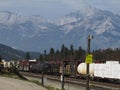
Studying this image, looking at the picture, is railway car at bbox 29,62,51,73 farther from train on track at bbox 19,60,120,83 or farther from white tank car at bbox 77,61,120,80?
white tank car at bbox 77,61,120,80

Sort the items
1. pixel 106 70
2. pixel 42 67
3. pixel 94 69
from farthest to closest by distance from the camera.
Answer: pixel 42 67, pixel 94 69, pixel 106 70

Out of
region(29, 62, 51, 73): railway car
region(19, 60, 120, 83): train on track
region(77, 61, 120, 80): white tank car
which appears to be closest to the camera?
region(77, 61, 120, 80): white tank car

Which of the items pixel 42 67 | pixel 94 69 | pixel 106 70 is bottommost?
pixel 106 70

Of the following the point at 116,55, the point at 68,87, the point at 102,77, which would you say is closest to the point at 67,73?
the point at 102,77

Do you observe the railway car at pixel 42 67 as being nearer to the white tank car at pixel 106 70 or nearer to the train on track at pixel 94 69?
the train on track at pixel 94 69

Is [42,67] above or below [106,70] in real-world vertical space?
above

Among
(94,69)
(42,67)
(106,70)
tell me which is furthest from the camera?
(42,67)

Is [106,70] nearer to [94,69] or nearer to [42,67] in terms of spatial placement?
[94,69]

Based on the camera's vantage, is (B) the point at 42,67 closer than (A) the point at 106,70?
No

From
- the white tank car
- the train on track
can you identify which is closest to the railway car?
the train on track

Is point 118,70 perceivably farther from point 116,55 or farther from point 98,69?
point 116,55

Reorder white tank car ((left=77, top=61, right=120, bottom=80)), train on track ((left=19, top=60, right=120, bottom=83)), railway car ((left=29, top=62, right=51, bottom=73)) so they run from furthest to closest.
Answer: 1. railway car ((left=29, top=62, right=51, bottom=73))
2. train on track ((left=19, top=60, right=120, bottom=83))
3. white tank car ((left=77, top=61, right=120, bottom=80))

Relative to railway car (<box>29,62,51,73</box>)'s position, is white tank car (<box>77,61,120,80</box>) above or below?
below

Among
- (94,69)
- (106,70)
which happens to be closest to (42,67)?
(94,69)
